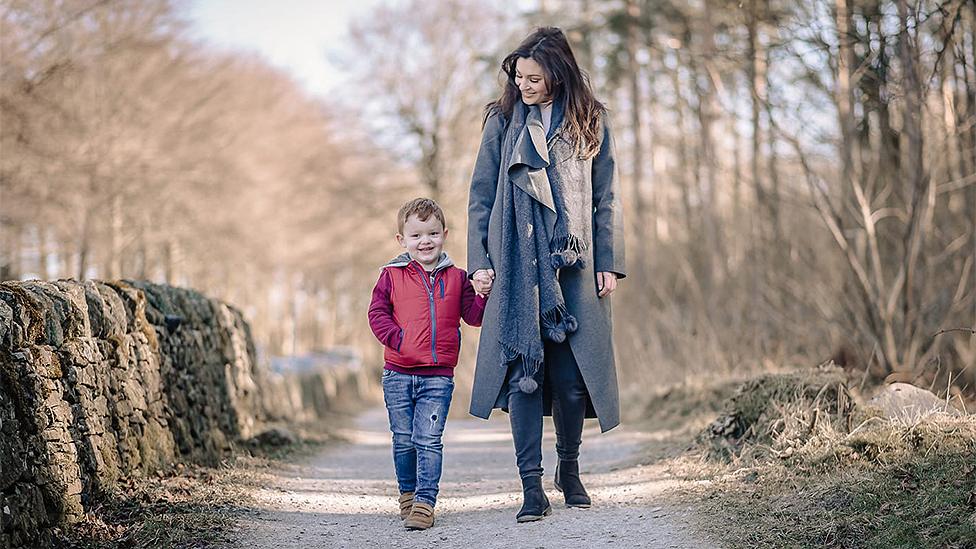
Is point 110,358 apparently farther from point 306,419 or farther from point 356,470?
point 306,419

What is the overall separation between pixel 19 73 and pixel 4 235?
2.98 metres

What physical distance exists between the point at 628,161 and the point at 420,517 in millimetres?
17494

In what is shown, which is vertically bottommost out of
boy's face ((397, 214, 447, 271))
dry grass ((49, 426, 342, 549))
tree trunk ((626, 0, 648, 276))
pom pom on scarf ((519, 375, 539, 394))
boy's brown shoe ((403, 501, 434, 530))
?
boy's brown shoe ((403, 501, 434, 530))

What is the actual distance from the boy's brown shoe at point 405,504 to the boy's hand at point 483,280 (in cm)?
104

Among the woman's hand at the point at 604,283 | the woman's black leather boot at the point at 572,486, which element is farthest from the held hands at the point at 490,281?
the woman's black leather boot at the point at 572,486

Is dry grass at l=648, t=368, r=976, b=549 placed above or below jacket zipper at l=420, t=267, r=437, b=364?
below

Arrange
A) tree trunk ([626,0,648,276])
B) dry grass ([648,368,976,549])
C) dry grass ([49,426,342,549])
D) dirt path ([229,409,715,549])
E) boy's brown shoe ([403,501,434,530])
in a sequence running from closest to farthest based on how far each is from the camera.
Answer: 1. dry grass ([648,368,976,549])
2. dry grass ([49,426,342,549])
3. dirt path ([229,409,715,549])
4. boy's brown shoe ([403,501,434,530])
5. tree trunk ([626,0,648,276])

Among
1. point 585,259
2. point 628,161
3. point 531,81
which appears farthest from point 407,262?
point 628,161

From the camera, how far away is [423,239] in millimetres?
4656

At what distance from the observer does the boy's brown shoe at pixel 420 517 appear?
4.49 m

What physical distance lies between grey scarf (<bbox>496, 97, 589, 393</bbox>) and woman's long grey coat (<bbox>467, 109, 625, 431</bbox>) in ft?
0.16

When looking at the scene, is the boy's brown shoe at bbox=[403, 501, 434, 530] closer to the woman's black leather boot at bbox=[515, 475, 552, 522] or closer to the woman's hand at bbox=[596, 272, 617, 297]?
the woman's black leather boot at bbox=[515, 475, 552, 522]

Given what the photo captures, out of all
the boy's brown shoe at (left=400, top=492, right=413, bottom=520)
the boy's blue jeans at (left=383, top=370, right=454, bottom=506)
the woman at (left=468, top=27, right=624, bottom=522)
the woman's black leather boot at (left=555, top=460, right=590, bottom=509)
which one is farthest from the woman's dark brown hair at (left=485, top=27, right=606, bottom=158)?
the boy's brown shoe at (left=400, top=492, right=413, bottom=520)

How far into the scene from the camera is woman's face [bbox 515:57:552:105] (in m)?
4.56
